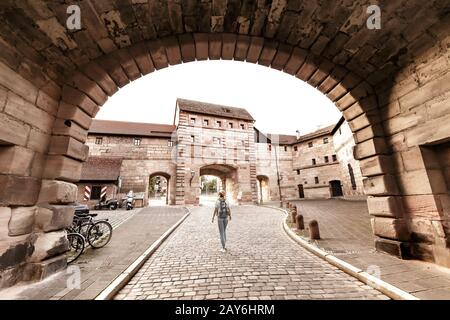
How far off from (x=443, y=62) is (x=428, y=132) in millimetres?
1128

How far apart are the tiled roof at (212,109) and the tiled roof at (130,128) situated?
385 centimetres

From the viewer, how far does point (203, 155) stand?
21703 millimetres

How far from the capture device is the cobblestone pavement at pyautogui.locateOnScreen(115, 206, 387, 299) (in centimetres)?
291

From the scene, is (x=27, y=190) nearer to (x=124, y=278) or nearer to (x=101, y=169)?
(x=124, y=278)

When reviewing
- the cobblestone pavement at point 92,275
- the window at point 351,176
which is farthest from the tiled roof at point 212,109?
the cobblestone pavement at point 92,275

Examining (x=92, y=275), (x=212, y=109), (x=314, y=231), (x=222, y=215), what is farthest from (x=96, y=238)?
(x=212, y=109)

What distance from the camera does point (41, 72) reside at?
3408mm

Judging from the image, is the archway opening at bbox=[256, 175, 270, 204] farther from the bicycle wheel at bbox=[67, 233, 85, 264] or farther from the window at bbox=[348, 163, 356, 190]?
the bicycle wheel at bbox=[67, 233, 85, 264]

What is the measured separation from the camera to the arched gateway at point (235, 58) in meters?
2.98

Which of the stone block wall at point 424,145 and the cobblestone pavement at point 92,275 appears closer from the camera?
the cobblestone pavement at point 92,275

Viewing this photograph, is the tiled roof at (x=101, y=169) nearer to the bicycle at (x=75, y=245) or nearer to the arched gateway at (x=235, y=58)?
the bicycle at (x=75, y=245)

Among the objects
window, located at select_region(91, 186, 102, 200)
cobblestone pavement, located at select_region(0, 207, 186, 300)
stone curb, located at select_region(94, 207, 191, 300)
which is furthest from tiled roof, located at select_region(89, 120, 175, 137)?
stone curb, located at select_region(94, 207, 191, 300)
